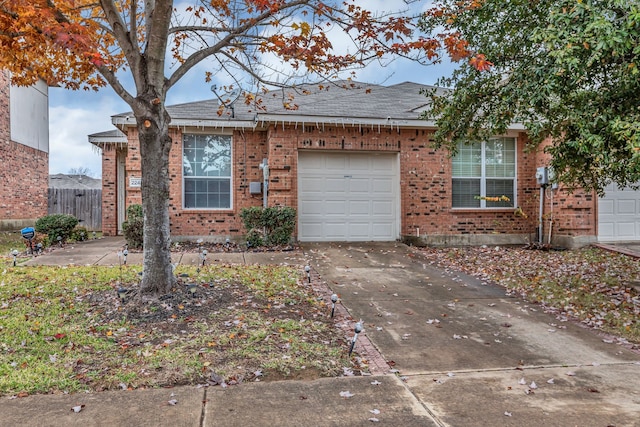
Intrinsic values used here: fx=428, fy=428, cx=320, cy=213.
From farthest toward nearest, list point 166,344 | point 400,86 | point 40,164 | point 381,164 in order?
point 40,164 < point 400,86 < point 381,164 < point 166,344

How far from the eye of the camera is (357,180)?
11.0 metres

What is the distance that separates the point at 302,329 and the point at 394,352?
1.03 m

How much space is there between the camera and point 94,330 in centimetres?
447

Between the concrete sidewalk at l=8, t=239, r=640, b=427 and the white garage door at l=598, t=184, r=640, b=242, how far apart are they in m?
6.41

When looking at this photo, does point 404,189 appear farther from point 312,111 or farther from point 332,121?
point 312,111

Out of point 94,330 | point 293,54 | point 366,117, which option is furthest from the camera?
point 366,117

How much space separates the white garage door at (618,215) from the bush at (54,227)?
13555 mm

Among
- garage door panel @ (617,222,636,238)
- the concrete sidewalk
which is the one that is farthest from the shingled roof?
the concrete sidewalk

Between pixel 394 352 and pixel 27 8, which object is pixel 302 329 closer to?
pixel 394 352

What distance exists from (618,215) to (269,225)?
8662 mm

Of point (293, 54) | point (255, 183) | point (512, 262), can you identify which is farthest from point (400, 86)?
point (293, 54)

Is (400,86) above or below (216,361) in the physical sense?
above

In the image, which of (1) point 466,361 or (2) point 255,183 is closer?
(1) point 466,361

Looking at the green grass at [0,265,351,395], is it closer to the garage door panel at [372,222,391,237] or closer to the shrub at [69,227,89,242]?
the garage door panel at [372,222,391,237]
